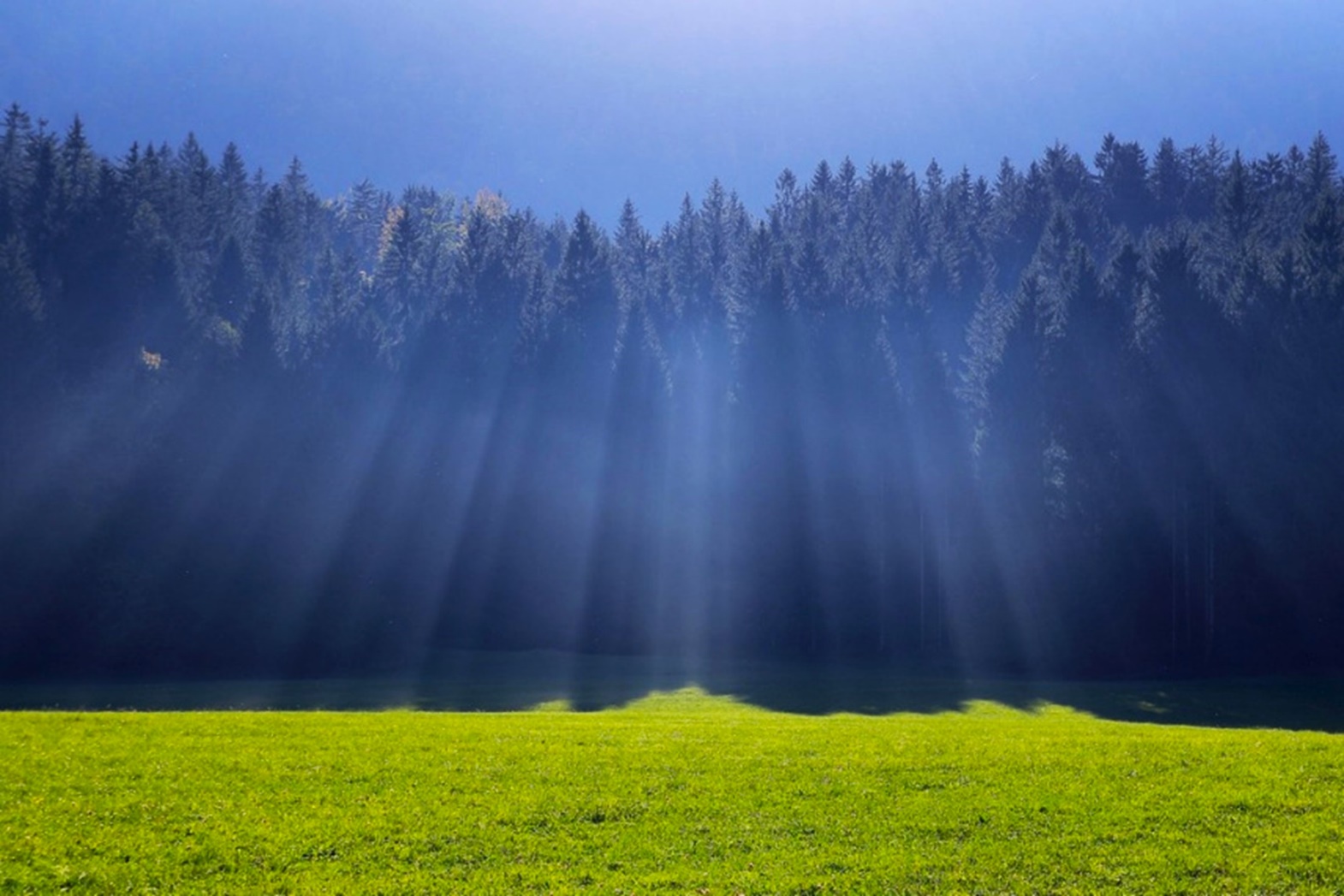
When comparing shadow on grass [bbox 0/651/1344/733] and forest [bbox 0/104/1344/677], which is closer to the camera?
shadow on grass [bbox 0/651/1344/733]

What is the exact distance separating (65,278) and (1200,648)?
71.6m

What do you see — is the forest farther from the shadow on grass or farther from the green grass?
the green grass

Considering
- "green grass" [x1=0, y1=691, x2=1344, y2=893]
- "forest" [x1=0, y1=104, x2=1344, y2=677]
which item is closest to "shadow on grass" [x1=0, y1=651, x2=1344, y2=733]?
A: "forest" [x1=0, y1=104, x2=1344, y2=677]

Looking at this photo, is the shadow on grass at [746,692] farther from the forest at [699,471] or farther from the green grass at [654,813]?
the green grass at [654,813]

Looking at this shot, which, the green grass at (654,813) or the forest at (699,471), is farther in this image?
the forest at (699,471)

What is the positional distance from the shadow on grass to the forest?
5.74 meters

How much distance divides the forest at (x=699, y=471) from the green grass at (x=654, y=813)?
33.6 m

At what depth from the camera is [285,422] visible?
5862cm

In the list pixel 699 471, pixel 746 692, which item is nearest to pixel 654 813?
pixel 746 692

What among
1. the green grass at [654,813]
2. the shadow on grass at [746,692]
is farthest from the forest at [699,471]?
the green grass at [654,813]

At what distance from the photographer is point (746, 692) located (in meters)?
40.5

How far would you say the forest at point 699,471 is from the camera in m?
52.4

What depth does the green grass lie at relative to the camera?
38.9 feet

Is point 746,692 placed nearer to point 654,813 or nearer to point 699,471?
point 699,471
